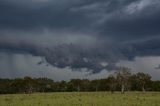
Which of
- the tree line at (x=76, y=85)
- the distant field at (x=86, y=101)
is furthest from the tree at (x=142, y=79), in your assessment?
the distant field at (x=86, y=101)

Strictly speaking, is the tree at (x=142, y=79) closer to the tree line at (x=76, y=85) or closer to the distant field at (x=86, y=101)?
the tree line at (x=76, y=85)

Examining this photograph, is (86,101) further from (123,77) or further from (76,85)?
(76,85)

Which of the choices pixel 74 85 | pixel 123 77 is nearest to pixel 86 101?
pixel 123 77

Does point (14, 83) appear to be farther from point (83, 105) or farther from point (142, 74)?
point (83, 105)

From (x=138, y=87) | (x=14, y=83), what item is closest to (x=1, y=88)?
(x=14, y=83)

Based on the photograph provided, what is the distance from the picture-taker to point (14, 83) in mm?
176250

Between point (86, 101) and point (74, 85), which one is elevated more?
point (74, 85)

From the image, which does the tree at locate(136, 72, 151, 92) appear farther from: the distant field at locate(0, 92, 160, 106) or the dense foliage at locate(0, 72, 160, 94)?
Result: the distant field at locate(0, 92, 160, 106)

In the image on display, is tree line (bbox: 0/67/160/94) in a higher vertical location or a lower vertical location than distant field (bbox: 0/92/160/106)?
higher

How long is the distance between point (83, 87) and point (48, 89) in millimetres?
21915

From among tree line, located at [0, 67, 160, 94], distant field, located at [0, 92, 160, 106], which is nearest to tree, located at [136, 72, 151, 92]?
tree line, located at [0, 67, 160, 94]

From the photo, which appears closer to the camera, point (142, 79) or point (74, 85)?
point (142, 79)

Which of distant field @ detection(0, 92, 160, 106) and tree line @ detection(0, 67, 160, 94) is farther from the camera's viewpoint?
tree line @ detection(0, 67, 160, 94)

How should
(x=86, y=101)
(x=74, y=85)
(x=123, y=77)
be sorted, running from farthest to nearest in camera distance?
(x=74, y=85)
(x=123, y=77)
(x=86, y=101)
